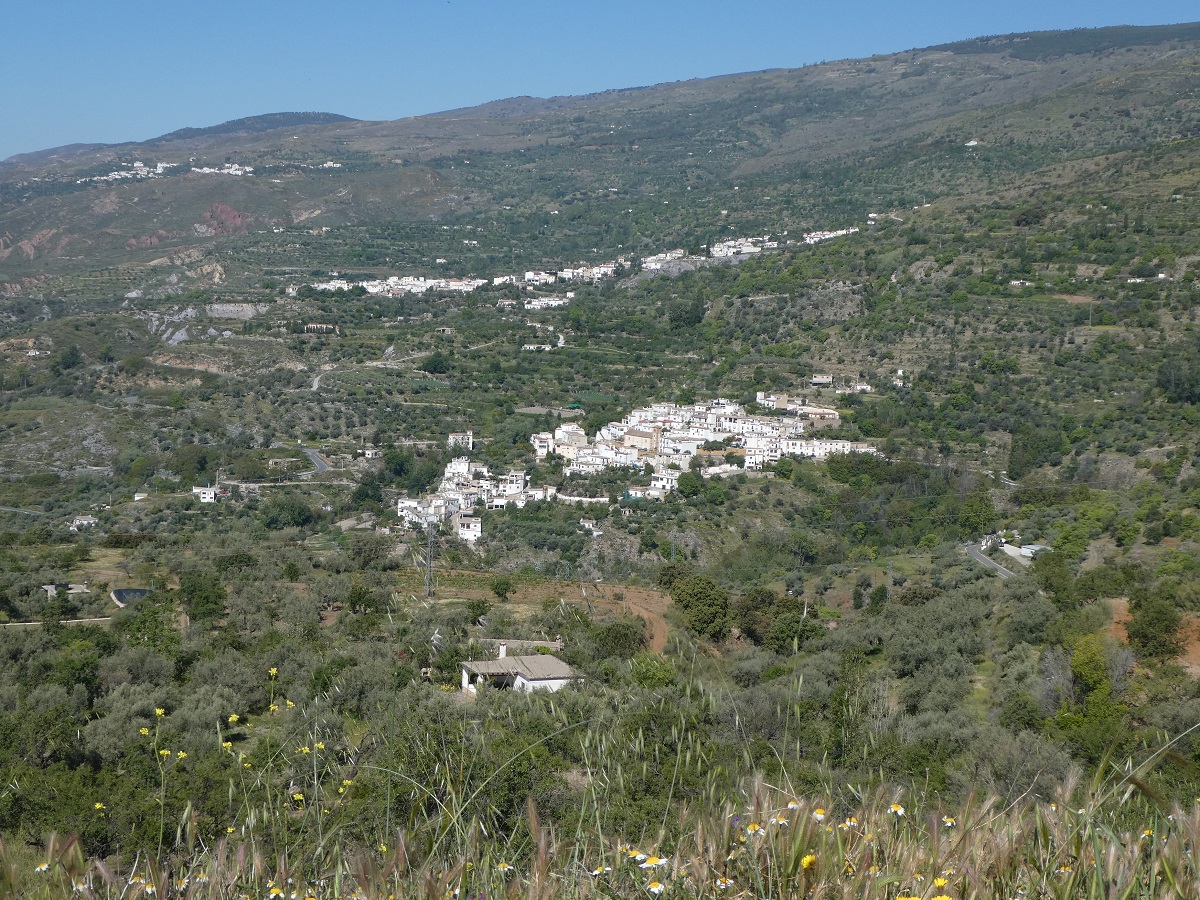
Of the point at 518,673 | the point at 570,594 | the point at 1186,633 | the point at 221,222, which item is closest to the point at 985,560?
the point at 570,594

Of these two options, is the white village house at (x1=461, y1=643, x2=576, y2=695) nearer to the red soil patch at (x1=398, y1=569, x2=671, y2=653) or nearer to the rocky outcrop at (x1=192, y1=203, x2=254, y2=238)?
the red soil patch at (x1=398, y1=569, x2=671, y2=653)

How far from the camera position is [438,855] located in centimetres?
238

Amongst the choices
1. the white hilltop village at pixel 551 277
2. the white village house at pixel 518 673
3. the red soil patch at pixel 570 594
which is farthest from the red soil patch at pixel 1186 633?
the white hilltop village at pixel 551 277

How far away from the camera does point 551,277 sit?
67.8 metres

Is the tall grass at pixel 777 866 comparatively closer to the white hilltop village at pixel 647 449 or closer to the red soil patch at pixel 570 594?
the red soil patch at pixel 570 594

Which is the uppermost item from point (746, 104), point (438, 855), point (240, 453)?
point (746, 104)

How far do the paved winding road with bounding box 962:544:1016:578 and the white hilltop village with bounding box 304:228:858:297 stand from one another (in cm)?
3729

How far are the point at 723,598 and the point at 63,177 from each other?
12419cm

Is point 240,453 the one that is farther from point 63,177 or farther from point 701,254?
point 63,177

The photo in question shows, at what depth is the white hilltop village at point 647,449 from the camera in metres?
26.9

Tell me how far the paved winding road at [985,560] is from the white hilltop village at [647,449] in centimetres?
875

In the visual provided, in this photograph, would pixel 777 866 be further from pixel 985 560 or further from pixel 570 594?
pixel 985 560

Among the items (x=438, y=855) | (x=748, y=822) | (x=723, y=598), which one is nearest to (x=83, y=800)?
(x=438, y=855)

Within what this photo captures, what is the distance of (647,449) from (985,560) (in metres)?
13.8
